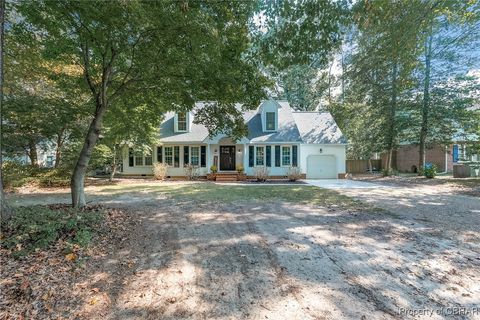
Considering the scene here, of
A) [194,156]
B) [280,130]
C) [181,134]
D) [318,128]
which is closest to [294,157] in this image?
[280,130]

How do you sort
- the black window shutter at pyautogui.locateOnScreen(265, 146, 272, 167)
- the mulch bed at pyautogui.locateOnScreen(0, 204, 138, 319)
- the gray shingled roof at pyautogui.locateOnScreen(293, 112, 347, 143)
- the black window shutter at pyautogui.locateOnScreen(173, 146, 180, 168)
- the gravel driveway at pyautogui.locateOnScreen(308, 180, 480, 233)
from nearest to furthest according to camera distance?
the mulch bed at pyautogui.locateOnScreen(0, 204, 138, 319), the gravel driveway at pyautogui.locateOnScreen(308, 180, 480, 233), the black window shutter at pyautogui.locateOnScreen(265, 146, 272, 167), the gray shingled roof at pyautogui.locateOnScreen(293, 112, 347, 143), the black window shutter at pyautogui.locateOnScreen(173, 146, 180, 168)

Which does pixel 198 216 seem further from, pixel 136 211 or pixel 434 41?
pixel 434 41

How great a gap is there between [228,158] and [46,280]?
16839 mm

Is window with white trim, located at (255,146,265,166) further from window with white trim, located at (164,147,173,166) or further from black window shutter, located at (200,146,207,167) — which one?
window with white trim, located at (164,147,173,166)

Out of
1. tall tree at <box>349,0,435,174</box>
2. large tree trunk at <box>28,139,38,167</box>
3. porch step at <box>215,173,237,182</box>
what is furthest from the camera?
porch step at <box>215,173,237,182</box>

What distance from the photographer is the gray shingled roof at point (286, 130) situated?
19188mm

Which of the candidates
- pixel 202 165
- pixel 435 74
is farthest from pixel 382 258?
pixel 435 74

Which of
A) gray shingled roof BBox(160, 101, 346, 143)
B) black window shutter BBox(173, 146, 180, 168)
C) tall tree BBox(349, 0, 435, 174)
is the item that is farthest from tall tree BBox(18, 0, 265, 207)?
black window shutter BBox(173, 146, 180, 168)

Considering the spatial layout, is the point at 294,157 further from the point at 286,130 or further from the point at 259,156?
the point at 259,156

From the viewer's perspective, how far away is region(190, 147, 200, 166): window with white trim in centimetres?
1995

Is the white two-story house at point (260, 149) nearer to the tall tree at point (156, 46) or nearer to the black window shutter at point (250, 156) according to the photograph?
the black window shutter at point (250, 156)

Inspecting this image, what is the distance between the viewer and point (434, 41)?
17406 mm

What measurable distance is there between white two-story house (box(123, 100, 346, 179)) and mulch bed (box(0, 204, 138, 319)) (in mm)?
14648

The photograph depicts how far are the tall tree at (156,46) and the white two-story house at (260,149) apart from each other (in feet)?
36.8
